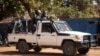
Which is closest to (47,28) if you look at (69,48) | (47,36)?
(47,36)

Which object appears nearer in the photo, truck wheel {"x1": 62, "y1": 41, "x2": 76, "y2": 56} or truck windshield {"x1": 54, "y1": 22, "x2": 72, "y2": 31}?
truck wheel {"x1": 62, "y1": 41, "x2": 76, "y2": 56}

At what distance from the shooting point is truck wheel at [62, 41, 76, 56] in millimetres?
16266

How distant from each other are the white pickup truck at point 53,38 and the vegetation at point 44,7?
978 centimetres

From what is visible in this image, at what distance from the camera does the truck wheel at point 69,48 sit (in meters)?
16.3

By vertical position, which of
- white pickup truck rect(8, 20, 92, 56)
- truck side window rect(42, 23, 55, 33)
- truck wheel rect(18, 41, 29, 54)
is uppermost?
truck side window rect(42, 23, 55, 33)

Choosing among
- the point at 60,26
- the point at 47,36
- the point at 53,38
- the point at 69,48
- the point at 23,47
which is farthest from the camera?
the point at 23,47

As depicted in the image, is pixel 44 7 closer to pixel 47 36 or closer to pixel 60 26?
pixel 60 26

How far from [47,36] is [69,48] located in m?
1.47

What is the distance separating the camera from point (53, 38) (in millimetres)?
16828

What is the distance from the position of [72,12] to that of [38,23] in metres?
24.9

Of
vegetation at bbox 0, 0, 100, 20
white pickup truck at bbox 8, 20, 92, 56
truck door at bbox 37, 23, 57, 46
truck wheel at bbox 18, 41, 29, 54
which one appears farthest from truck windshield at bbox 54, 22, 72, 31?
vegetation at bbox 0, 0, 100, 20

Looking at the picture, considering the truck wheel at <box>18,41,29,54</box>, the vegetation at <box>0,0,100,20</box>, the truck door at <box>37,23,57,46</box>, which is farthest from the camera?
the vegetation at <box>0,0,100,20</box>

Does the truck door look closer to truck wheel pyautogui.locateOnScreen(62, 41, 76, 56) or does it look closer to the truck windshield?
the truck windshield

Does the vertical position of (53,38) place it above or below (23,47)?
above
